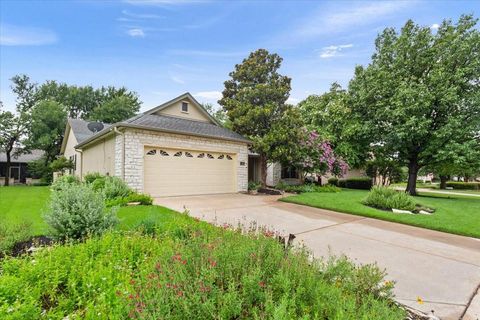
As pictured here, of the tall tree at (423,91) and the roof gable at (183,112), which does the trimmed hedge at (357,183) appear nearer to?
the tall tree at (423,91)

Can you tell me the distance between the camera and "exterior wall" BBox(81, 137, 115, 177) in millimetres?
11692

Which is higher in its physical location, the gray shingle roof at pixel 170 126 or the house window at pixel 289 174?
the gray shingle roof at pixel 170 126

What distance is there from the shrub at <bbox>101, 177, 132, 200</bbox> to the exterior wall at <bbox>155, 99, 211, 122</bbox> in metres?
5.70

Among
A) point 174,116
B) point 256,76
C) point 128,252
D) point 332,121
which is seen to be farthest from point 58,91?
point 128,252

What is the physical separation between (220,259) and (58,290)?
72.0 inches

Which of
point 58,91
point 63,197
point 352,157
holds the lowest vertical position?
point 63,197

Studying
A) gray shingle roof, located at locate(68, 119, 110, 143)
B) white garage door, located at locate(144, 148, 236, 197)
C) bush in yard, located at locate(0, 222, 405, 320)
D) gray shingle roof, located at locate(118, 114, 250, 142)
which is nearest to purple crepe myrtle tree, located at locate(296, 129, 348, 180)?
gray shingle roof, located at locate(118, 114, 250, 142)

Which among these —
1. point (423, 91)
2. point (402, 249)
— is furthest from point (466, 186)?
point (402, 249)

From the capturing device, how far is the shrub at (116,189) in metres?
8.96

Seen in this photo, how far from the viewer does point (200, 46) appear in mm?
13695

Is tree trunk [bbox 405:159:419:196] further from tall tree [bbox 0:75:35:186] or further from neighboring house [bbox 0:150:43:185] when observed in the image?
neighboring house [bbox 0:150:43:185]

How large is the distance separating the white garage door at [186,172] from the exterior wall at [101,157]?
194 centimetres

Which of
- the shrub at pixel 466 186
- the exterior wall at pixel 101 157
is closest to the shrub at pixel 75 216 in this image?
the exterior wall at pixel 101 157

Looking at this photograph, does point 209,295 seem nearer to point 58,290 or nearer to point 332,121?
point 58,290
